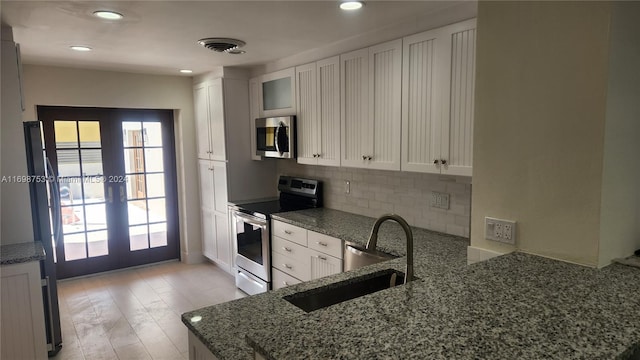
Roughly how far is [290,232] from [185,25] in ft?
5.94

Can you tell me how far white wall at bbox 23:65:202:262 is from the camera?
4.21 meters

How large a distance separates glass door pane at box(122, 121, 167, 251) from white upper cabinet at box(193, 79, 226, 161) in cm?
57

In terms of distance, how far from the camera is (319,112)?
142 inches

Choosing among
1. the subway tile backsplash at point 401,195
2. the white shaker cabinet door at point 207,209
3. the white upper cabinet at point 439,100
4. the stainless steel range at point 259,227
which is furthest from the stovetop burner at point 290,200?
the white upper cabinet at point 439,100

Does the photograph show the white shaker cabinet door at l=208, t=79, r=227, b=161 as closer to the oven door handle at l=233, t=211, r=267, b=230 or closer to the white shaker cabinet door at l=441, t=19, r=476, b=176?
the oven door handle at l=233, t=211, r=267, b=230

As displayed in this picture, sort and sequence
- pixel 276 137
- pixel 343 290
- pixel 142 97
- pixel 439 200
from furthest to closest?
pixel 142 97, pixel 276 137, pixel 439 200, pixel 343 290

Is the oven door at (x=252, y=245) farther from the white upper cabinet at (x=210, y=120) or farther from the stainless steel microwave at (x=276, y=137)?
the white upper cabinet at (x=210, y=120)

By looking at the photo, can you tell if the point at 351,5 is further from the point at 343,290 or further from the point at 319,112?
the point at 343,290

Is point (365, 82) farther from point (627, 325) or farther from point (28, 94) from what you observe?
point (28, 94)

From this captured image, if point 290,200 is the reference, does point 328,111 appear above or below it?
above

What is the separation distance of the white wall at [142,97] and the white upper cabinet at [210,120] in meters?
0.18

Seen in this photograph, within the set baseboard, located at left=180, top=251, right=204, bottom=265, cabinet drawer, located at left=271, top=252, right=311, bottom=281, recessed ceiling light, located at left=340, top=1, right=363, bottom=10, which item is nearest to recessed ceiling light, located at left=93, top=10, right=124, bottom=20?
recessed ceiling light, located at left=340, top=1, right=363, bottom=10

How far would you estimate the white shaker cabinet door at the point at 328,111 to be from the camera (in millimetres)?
3402


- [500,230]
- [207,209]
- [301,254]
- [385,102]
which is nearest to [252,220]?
[301,254]
